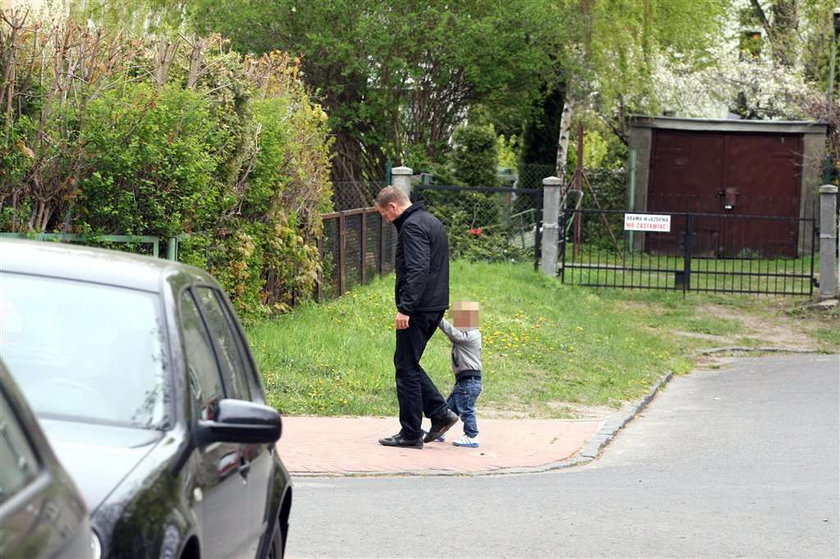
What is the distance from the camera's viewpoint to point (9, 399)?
9.87 ft

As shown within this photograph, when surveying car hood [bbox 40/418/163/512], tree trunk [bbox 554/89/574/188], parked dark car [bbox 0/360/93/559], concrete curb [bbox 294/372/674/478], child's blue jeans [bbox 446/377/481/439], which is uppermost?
tree trunk [bbox 554/89/574/188]

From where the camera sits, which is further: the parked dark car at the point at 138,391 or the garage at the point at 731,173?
the garage at the point at 731,173

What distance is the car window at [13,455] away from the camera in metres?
2.89

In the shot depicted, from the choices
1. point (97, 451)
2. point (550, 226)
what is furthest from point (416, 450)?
point (550, 226)

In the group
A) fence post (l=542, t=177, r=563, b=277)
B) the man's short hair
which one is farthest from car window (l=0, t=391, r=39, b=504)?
fence post (l=542, t=177, r=563, b=277)

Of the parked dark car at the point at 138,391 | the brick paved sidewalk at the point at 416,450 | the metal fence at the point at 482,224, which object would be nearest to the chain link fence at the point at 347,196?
the metal fence at the point at 482,224

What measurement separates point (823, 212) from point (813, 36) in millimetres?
8566

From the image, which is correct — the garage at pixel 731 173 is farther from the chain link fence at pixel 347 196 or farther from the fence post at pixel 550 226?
the chain link fence at pixel 347 196

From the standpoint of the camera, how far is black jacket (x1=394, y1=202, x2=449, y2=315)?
407 inches

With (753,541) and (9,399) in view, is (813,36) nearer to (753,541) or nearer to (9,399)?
(753,541)

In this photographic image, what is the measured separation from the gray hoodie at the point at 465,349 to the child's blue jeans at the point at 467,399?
67 mm

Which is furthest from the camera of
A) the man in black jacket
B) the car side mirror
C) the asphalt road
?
the man in black jacket

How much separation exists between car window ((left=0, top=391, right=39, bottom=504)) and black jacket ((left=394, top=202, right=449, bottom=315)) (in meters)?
7.30

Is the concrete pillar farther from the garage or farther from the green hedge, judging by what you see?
the garage
